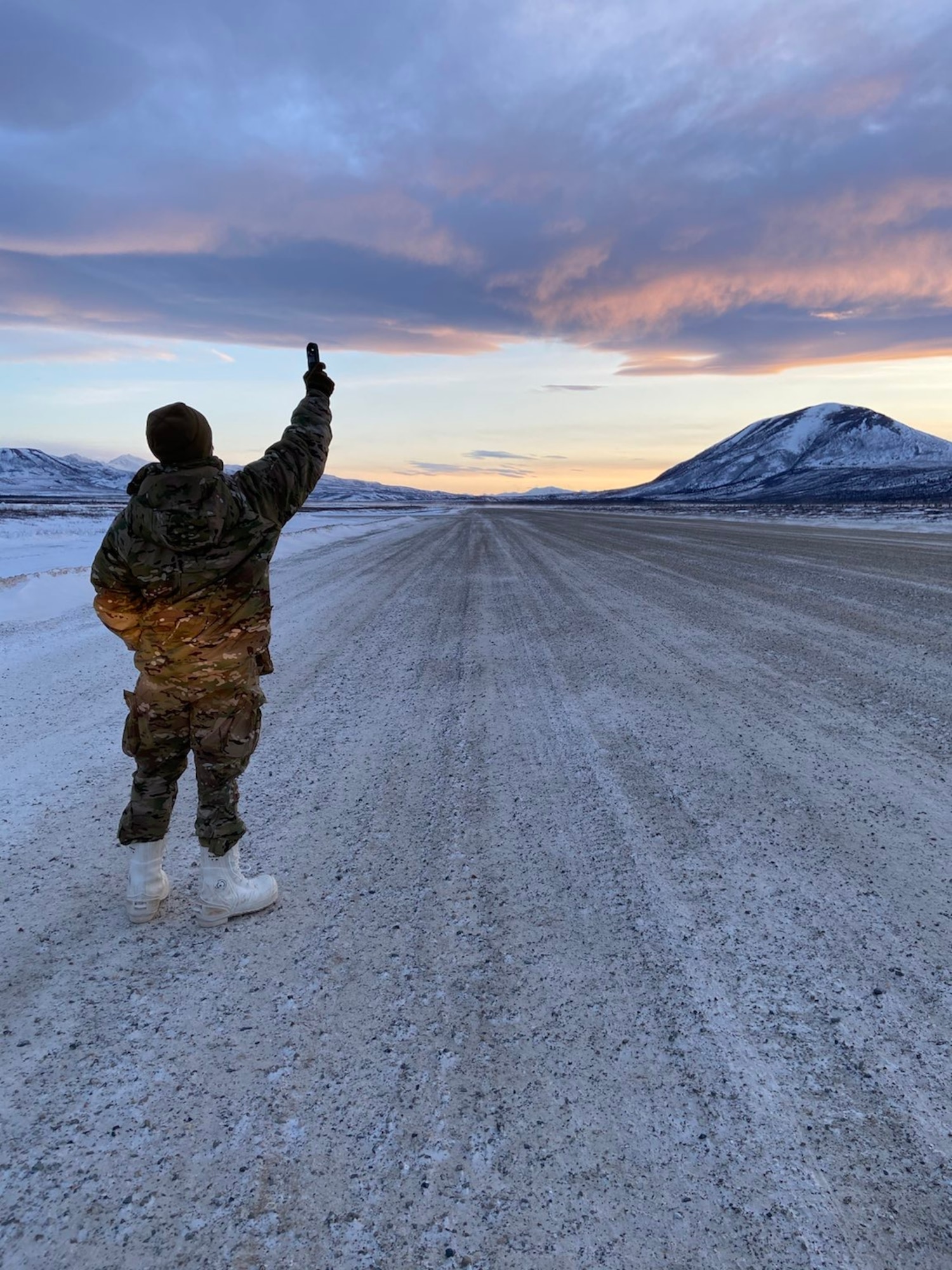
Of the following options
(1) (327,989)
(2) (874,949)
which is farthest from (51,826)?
(2) (874,949)

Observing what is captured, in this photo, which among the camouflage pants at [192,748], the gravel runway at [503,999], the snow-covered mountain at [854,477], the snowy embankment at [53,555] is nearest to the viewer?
the gravel runway at [503,999]

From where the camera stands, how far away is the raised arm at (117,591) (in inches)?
98.3

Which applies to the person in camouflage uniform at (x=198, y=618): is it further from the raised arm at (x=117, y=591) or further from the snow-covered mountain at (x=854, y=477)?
the snow-covered mountain at (x=854, y=477)

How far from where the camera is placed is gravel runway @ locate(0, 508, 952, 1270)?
1671 mm

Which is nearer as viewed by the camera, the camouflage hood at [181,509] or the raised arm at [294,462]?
the camouflage hood at [181,509]

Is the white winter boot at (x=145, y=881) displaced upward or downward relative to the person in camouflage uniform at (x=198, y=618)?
downward

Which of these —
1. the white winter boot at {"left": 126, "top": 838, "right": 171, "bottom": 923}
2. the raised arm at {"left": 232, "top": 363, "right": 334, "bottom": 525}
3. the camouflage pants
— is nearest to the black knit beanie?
the raised arm at {"left": 232, "top": 363, "right": 334, "bottom": 525}

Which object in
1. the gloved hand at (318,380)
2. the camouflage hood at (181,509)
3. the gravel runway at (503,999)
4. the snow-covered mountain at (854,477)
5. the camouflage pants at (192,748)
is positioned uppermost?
the snow-covered mountain at (854,477)

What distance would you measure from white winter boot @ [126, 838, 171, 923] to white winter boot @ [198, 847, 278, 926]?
0.60ft

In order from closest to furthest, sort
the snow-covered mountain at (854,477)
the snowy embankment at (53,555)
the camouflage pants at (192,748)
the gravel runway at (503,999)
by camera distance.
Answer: the gravel runway at (503,999)
the camouflage pants at (192,748)
the snowy embankment at (53,555)
the snow-covered mountain at (854,477)

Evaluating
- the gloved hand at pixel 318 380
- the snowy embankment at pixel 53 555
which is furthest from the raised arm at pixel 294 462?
the snowy embankment at pixel 53 555

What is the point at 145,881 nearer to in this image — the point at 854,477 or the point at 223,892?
the point at 223,892

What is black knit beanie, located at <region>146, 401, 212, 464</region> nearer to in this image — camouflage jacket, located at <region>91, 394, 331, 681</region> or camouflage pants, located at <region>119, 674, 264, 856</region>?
camouflage jacket, located at <region>91, 394, 331, 681</region>

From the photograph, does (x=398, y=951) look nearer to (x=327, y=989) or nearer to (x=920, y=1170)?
(x=327, y=989)
